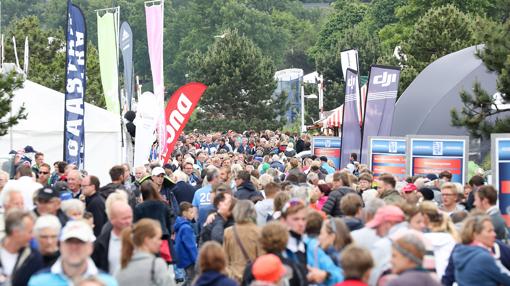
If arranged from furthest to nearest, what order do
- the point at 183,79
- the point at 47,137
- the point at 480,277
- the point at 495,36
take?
the point at 183,79, the point at 47,137, the point at 495,36, the point at 480,277

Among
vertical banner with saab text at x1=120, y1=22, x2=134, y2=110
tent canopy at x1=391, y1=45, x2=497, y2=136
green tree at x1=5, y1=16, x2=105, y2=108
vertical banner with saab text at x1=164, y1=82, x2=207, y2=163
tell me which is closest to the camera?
vertical banner with saab text at x1=164, y1=82, x2=207, y2=163

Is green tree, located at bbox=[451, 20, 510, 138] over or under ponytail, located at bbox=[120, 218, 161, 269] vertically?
over

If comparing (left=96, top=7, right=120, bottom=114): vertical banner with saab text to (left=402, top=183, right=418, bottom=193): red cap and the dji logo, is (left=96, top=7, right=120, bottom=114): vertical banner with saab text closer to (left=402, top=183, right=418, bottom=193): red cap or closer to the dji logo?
the dji logo

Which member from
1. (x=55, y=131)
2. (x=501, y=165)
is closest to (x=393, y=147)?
(x=501, y=165)

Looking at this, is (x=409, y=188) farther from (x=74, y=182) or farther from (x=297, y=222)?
(x=297, y=222)

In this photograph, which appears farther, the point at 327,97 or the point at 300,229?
the point at 327,97

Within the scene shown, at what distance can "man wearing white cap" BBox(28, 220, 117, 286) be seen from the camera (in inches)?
344

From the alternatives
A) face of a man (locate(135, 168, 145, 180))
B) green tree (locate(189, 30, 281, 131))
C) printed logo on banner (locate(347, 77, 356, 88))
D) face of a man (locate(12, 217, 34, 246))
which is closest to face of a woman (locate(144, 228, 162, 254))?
face of a man (locate(12, 217, 34, 246))

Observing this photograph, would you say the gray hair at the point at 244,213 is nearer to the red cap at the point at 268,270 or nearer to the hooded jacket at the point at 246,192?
the red cap at the point at 268,270

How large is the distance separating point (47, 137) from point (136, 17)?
403ft

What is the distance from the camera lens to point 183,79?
454 ft

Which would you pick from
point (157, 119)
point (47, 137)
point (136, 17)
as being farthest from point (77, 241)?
point (136, 17)

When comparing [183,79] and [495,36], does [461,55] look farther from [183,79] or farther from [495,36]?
[183,79]

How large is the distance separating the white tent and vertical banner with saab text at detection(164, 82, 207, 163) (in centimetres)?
547
